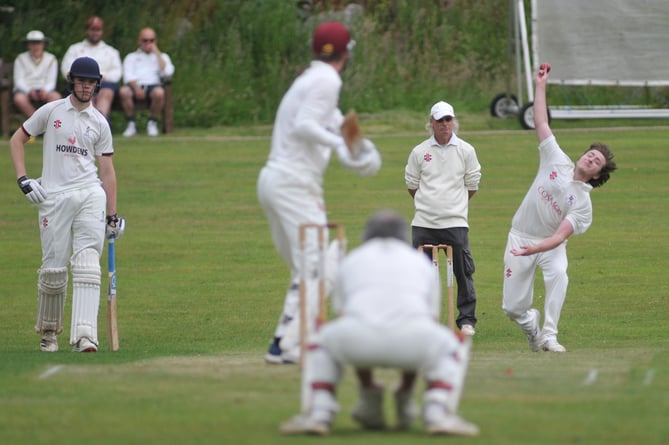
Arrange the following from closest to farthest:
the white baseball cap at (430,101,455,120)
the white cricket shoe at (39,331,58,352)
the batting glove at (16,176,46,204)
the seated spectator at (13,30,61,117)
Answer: the batting glove at (16,176,46,204), the white cricket shoe at (39,331,58,352), the white baseball cap at (430,101,455,120), the seated spectator at (13,30,61,117)

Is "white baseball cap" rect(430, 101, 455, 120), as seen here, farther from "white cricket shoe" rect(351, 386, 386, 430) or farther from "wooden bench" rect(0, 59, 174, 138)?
"wooden bench" rect(0, 59, 174, 138)

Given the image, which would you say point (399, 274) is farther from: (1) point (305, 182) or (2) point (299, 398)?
(1) point (305, 182)

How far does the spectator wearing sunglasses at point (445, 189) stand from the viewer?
12.3 meters

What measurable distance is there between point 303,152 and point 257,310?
5.91 m

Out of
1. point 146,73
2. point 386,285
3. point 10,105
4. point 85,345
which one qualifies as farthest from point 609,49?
point 386,285

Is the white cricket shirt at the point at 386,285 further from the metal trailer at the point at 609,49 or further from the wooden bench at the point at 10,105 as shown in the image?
the metal trailer at the point at 609,49

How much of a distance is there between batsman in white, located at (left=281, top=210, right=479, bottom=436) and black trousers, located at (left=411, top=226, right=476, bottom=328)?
5.98 m

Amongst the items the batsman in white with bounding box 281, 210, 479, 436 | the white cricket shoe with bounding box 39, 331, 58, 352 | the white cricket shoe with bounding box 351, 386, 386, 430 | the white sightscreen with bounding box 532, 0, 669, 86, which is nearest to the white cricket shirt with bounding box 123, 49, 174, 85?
the white sightscreen with bounding box 532, 0, 669, 86

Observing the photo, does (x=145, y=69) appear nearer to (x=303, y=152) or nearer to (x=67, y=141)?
(x=67, y=141)

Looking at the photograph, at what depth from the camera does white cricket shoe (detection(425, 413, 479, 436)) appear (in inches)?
239

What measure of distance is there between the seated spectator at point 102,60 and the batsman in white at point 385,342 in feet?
56.6

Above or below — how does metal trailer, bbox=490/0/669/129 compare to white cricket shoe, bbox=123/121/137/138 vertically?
above

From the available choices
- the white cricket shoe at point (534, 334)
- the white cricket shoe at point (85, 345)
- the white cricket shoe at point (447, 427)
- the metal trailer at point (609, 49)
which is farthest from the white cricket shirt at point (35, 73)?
the white cricket shoe at point (447, 427)

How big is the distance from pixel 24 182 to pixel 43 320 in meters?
1.23
